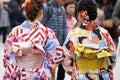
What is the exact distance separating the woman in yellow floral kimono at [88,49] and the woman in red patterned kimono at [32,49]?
0.22 metres

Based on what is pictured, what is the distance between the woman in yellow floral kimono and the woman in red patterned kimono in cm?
22

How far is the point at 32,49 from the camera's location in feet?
20.9

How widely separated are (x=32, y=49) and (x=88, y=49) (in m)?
0.64

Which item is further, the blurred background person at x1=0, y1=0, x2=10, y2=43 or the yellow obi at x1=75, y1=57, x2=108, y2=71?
the blurred background person at x1=0, y1=0, x2=10, y2=43

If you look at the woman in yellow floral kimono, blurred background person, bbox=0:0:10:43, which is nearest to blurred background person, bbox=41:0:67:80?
the woman in yellow floral kimono

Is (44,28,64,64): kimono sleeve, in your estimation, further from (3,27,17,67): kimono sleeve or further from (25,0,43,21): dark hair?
(3,27,17,67): kimono sleeve

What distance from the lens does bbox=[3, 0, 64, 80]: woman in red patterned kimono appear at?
6383mm

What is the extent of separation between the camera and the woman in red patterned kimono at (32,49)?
638 cm

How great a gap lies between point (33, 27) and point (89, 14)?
66cm

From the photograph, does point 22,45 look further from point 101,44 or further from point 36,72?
point 101,44

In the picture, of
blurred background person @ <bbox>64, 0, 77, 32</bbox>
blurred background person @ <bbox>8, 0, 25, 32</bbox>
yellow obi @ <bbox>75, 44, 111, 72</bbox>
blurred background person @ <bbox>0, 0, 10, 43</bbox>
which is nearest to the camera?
yellow obi @ <bbox>75, 44, 111, 72</bbox>

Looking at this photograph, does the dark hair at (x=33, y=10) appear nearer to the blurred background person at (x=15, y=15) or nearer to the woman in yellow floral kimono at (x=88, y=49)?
the woman in yellow floral kimono at (x=88, y=49)

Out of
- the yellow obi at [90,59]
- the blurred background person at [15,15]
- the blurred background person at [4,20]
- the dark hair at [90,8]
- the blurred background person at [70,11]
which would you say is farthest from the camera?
the blurred background person at [15,15]

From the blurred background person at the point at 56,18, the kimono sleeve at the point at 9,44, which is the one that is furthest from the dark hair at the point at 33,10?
the blurred background person at the point at 56,18
